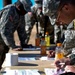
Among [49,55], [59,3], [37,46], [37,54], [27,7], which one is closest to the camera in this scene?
[59,3]

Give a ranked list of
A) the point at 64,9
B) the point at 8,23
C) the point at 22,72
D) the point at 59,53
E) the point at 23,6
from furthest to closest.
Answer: the point at 8,23
the point at 23,6
the point at 59,53
the point at 22,72
the point at 64,9

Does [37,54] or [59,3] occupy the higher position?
[59,3]

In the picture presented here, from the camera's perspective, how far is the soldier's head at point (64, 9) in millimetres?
2502

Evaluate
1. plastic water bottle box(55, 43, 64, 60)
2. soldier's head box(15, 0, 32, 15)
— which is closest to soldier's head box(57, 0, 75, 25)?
plastic water bottle box(55, 43, 64, 60)

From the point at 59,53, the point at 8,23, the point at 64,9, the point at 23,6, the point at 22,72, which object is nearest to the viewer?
the point at 64,9

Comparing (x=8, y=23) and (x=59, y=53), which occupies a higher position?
(x=8, y=23)

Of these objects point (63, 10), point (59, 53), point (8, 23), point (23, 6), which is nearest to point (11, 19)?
point (8, 23)

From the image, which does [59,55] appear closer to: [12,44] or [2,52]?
[12,44]

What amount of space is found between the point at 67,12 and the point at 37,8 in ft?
16.2

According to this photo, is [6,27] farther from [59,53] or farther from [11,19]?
[59,53]

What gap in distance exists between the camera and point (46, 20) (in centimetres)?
771

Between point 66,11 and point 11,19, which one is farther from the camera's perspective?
point 11,19

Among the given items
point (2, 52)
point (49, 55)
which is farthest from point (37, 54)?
point (2, 52)

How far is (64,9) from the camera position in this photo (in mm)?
2539
